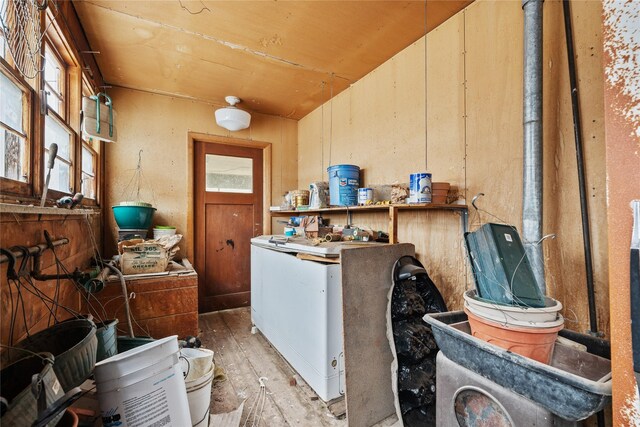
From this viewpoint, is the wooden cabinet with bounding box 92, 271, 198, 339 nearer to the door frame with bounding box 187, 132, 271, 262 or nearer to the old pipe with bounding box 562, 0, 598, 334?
the door frame with bounding box 187, 132, 271, 262

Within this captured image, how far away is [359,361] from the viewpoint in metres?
1.47

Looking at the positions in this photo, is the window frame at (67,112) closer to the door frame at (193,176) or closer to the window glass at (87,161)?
the window glass at (87,161)

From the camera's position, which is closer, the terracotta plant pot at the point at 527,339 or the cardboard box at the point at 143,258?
the terracotta plant pot at the point at 527,339

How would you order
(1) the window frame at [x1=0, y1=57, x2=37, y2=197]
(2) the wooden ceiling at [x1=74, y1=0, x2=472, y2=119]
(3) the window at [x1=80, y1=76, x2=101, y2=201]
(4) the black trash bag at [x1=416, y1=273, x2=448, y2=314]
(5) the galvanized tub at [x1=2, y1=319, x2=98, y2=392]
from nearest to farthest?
1. (5) the galvanized tub at [x1=2, y1=319, x2=98, y2=392]
2. (1) the window frame at [x1=0, y1=57, x2=37, y2=197]
3. (4) the black trash bag at [x1=416, y1=273, x2=448, y2=314]
4. (2) the wooden ceiling at [x1=74, y1=0, x2=472, y2=119]
5. (3) the window at [x1=80, y1=76, x2=101, y2=201]

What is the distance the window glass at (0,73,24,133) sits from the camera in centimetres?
106

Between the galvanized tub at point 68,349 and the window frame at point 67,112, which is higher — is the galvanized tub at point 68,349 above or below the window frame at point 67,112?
below

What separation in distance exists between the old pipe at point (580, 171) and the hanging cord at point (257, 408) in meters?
1.66

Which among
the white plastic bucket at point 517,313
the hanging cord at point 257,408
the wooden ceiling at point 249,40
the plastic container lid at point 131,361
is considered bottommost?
the hanging cord at point 257,408

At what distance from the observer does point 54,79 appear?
1.68 metres

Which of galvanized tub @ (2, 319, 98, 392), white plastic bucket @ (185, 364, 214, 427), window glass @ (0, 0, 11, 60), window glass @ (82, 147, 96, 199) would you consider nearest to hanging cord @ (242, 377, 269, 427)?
white plastic bucket @ (185, 364, 214, 427)

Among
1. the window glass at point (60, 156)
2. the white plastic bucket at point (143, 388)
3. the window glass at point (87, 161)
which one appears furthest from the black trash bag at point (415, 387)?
the window glass at point (87, 161)

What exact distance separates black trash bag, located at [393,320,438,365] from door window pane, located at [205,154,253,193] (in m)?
2.53

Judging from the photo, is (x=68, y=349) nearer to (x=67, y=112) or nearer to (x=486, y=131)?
(x=67, y=112)

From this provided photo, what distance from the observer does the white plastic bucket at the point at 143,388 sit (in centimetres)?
100
